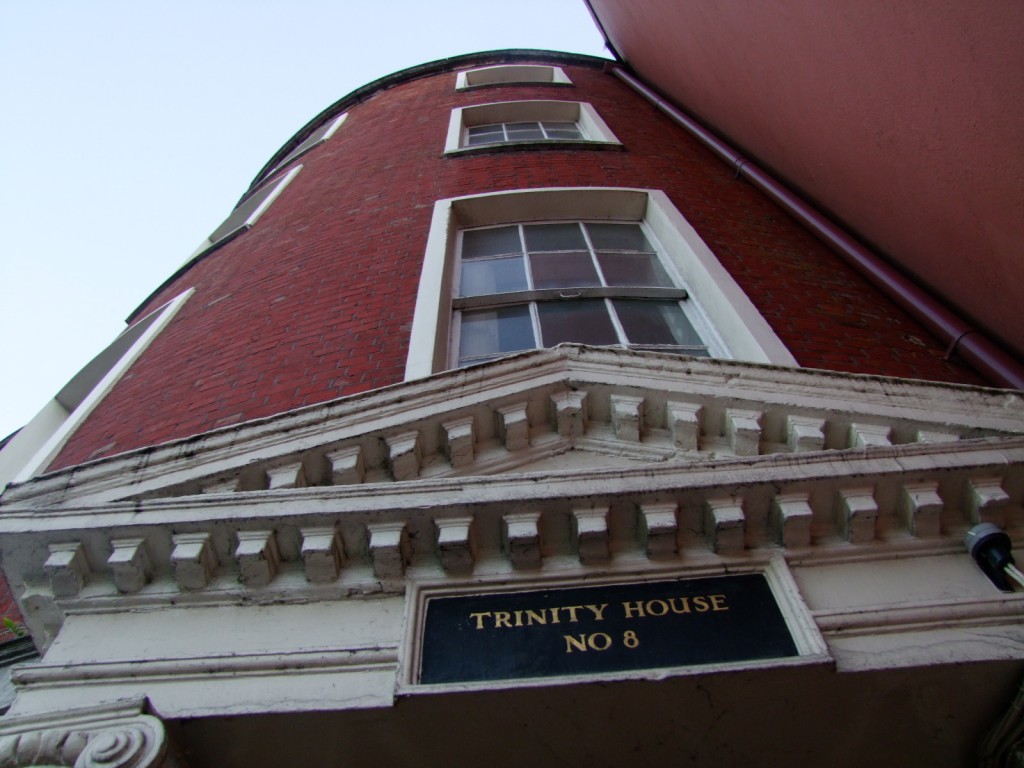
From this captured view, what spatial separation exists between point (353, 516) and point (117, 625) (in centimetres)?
111

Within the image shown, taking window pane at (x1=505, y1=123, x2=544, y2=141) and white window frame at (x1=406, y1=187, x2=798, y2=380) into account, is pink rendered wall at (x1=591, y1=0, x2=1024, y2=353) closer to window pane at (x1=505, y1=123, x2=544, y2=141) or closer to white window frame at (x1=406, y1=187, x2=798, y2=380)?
white window frame at (x1=406, y1=187, x2=798, y2=380)

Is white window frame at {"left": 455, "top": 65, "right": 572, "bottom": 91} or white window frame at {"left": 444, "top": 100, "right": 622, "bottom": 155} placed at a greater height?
white window frame at {"left": 455, "top": 65, "right": 572, "bottom": 91}

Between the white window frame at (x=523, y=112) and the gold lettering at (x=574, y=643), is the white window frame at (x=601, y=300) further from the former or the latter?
the white window frame at (x=523, y=112)

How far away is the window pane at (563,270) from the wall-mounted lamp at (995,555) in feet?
12.2

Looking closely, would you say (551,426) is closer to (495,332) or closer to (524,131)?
(495,332)

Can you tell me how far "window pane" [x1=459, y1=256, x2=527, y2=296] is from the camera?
6.63m

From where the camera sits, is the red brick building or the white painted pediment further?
the white painted pediment

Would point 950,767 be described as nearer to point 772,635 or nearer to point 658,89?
point 772,635

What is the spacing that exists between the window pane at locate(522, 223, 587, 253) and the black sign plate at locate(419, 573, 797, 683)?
435 cm

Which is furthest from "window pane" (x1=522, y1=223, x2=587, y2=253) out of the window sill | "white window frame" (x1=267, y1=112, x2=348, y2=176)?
"white window frame" (x1=267, y1=112, x2=348, y2=176)

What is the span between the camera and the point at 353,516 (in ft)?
11.6

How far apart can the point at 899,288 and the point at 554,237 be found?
301 cm

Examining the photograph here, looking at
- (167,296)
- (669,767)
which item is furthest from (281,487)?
(167,296)

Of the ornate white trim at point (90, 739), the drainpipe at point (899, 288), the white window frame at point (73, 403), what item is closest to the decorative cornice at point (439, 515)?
the ornate white trim at point (90, 739)
